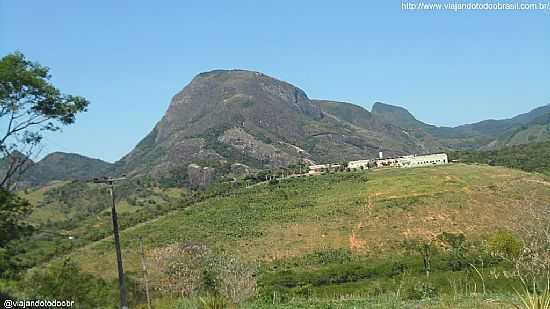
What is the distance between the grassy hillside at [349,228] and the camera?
174ft

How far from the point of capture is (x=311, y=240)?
65.8m

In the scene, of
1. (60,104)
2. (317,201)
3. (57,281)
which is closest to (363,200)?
(317,201)

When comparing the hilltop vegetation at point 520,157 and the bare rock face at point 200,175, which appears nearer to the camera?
the hilltop vegetation at point 520,157

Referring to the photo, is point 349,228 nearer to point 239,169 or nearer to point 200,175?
point 200,175

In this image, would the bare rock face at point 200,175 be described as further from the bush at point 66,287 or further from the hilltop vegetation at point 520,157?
the bush at point 66,287

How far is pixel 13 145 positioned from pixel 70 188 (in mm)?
130686

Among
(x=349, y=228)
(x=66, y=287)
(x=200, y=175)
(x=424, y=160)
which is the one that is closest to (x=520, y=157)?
(x=424, y=160)

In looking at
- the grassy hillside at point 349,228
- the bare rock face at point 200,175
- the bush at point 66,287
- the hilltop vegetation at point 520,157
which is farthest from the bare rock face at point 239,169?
the bush at point 66,287

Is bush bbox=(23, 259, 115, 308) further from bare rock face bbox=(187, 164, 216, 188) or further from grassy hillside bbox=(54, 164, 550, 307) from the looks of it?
bare rock face bbox=(187, 164, 216, 188)

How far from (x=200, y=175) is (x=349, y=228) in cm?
8363

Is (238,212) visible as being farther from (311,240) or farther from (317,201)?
(311,240)

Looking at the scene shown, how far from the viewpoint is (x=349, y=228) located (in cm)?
6819

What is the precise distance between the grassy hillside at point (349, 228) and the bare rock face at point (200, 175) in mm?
52458

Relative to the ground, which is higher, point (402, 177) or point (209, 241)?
point (402, 177)
